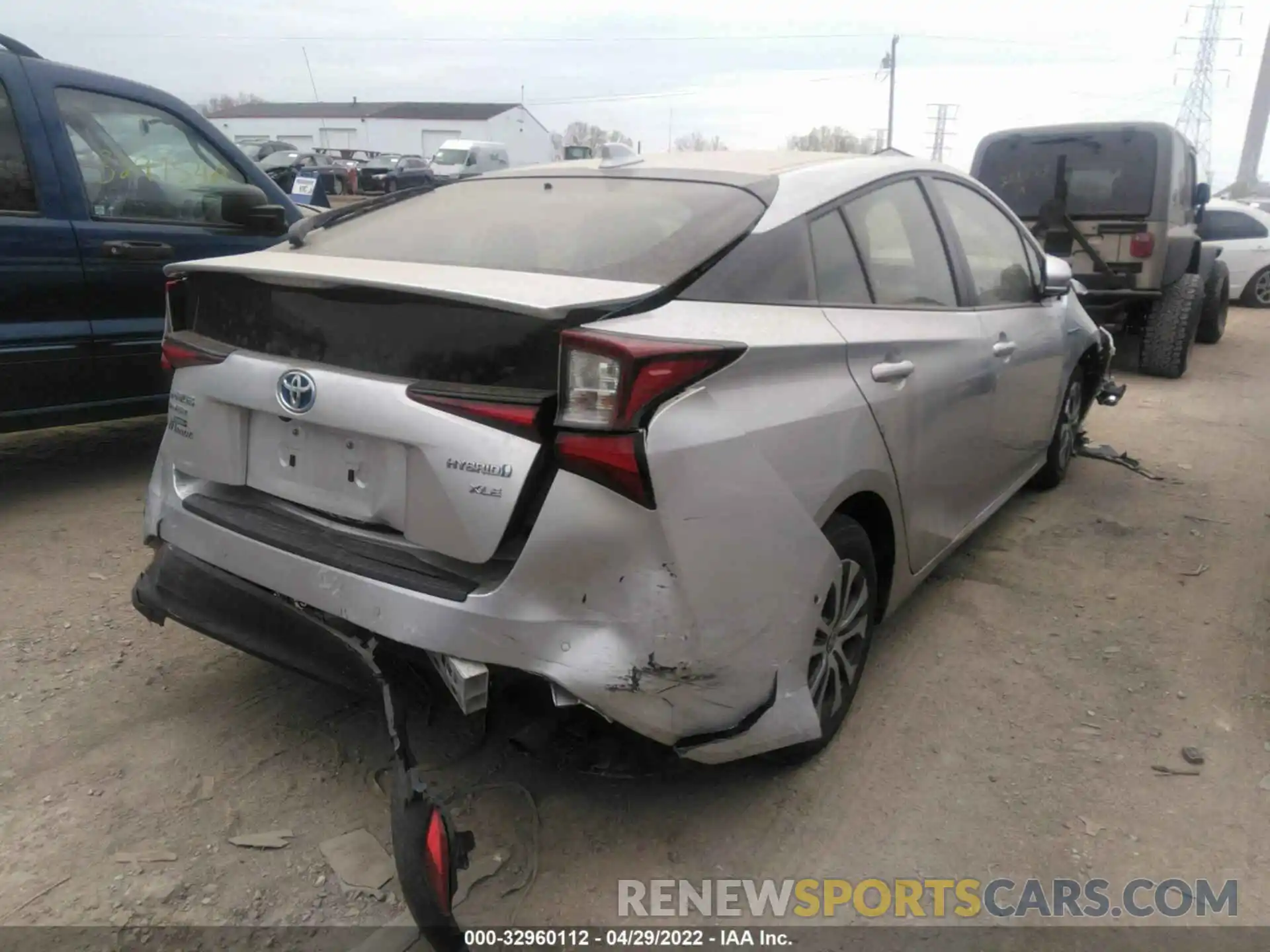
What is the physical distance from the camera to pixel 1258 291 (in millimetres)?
12648

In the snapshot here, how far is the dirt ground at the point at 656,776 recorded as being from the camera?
226cm

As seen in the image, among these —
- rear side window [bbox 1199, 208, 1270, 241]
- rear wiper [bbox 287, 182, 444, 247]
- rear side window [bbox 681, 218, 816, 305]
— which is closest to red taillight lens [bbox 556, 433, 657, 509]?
rear side window [bbox 681, 218, 816, 305]

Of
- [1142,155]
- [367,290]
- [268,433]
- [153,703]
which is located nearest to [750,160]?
[367,290]

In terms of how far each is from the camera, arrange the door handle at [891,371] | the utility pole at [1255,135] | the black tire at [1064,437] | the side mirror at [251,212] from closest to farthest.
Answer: the door handle at [891,371] → the side mirror at [251,212] → the black tire at [1064,437] → the utility pole at [1255,135]

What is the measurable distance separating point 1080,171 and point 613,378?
804cm

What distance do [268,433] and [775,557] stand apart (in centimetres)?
125

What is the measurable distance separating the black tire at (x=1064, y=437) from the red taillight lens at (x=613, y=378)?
340 centimetres

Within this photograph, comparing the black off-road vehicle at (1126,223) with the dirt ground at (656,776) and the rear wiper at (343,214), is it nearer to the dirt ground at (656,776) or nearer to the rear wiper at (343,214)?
the dirt ground at (656,776)

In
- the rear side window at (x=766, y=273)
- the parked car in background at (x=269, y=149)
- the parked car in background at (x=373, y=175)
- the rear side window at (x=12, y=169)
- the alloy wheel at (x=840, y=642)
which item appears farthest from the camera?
the parked car in background at (x=269, y=149)

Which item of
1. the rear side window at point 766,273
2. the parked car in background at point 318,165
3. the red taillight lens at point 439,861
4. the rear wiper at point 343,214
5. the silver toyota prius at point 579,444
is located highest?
the parked car in background at point 318,165

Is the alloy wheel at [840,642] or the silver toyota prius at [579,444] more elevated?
the silver toyota prius at [579,444]

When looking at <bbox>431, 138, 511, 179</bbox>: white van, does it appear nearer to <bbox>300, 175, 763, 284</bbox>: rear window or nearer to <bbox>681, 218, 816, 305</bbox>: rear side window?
<bbox>300, 175, 763, 284</bbox>: rear window

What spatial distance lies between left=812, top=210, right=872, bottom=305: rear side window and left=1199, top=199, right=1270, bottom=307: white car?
11.7 m

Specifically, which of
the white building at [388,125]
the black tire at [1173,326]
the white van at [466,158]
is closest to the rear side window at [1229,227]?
the black tire at [1173,326]
